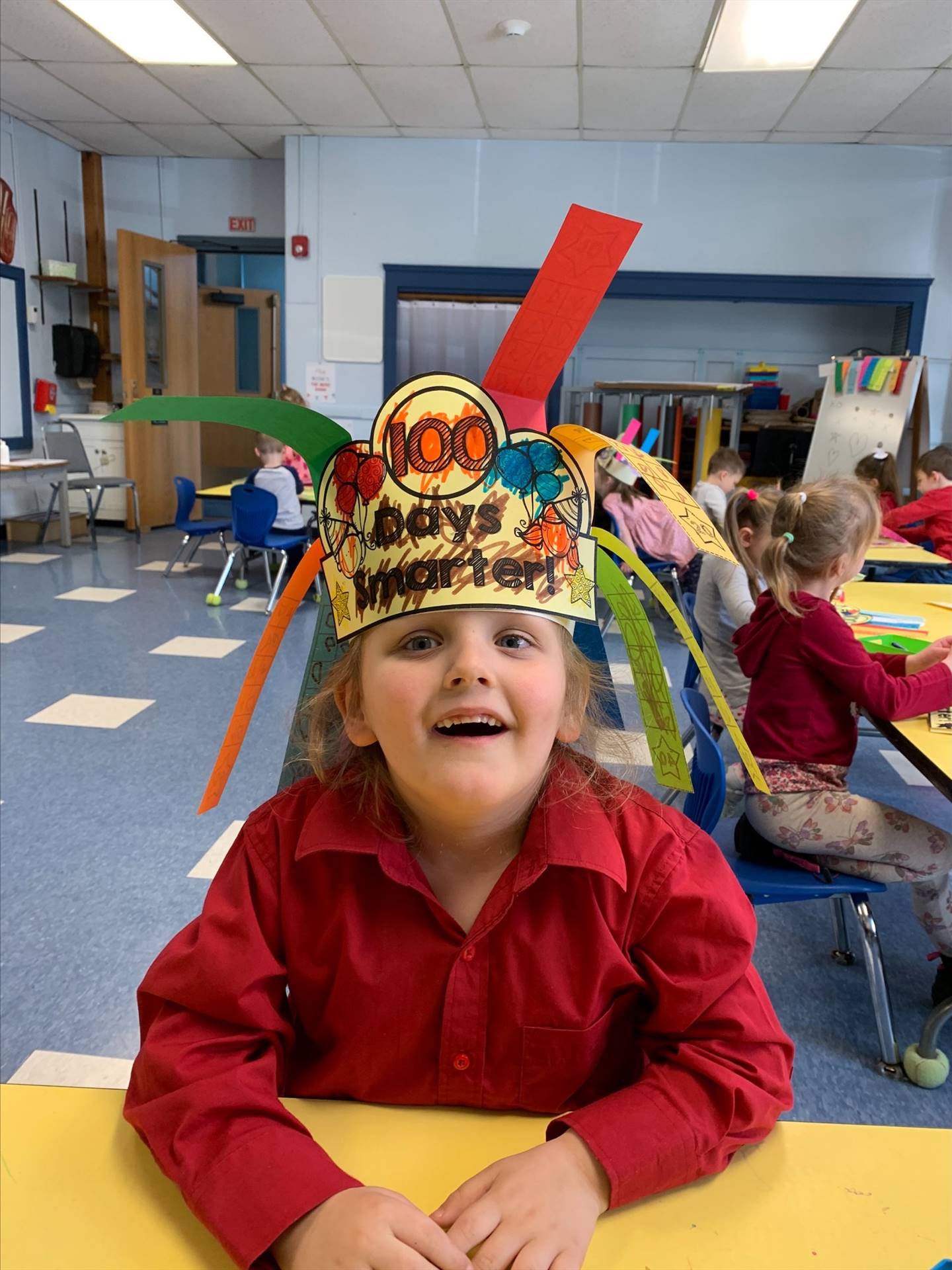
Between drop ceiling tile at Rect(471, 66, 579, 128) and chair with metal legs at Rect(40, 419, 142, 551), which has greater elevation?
drop ceiling tile at Rect(471, 66, 579, 128)

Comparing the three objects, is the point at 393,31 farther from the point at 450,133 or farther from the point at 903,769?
the point at 903,769

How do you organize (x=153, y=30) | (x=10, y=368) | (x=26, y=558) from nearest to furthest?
(x=153, y=30) < (x=26, y=558) < (x=10, y=368)

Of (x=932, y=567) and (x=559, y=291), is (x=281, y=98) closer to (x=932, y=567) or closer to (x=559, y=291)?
(x=932, y=567)

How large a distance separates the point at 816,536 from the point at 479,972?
4.58 ft

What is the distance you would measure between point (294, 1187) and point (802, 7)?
213 inches

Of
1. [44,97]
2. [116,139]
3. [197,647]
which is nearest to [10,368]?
[44,97]

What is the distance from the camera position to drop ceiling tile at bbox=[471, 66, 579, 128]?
17.7ft

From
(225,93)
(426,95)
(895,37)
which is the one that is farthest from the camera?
(225,93)

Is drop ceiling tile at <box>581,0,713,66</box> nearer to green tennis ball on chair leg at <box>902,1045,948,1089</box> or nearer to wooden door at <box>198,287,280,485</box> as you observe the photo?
wooden door at <box>198,287,280,485</box>

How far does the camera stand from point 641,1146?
63 centimetres

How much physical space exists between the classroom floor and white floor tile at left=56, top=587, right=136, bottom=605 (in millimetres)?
471

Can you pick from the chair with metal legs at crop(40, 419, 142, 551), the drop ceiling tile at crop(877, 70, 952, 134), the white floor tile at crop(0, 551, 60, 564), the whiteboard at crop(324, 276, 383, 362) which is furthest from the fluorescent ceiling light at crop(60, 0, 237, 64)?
the drop ceiling tile at crop(877, 70, 952, 134)

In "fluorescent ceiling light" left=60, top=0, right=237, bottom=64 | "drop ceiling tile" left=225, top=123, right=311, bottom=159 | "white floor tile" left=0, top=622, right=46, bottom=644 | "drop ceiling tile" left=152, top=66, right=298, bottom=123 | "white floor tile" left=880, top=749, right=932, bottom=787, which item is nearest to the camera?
"white floor tile" left=880, top=749, right=932, bottom=787

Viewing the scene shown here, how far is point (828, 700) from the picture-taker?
71.2 inches
